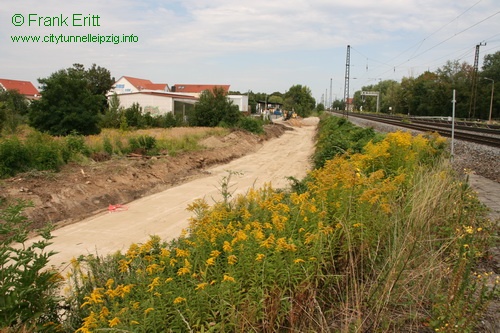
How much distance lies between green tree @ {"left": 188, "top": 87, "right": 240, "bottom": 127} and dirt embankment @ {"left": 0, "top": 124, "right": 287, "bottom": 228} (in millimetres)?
17665

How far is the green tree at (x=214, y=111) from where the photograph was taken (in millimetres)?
38750

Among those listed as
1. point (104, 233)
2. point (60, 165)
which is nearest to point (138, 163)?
point (60, 165)

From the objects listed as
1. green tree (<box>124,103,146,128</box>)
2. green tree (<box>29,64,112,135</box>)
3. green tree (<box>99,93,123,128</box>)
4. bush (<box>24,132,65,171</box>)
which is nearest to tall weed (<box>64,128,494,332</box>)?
bush (<box>24,132,65,171</box>)

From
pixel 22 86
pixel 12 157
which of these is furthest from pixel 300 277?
pixel 22 86

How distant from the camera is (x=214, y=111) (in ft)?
128

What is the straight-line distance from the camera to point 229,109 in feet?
129

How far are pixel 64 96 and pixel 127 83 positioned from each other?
5435 cm

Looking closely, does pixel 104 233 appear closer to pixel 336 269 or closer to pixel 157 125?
pixel 336 269

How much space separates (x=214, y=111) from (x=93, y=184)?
25.8 m

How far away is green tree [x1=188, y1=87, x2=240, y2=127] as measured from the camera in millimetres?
38750

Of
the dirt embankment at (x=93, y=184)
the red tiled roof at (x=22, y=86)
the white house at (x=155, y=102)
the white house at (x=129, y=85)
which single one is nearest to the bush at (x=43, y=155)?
the dirt embankment at (x=93, y=184)

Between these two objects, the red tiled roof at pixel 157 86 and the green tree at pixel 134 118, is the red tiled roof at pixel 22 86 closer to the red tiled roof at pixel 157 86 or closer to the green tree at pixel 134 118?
the red tiled roof at pixel 157 86

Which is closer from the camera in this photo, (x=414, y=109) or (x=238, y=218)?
(x=238, y=218)

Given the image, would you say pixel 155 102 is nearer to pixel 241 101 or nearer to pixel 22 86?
pixel 241 101
